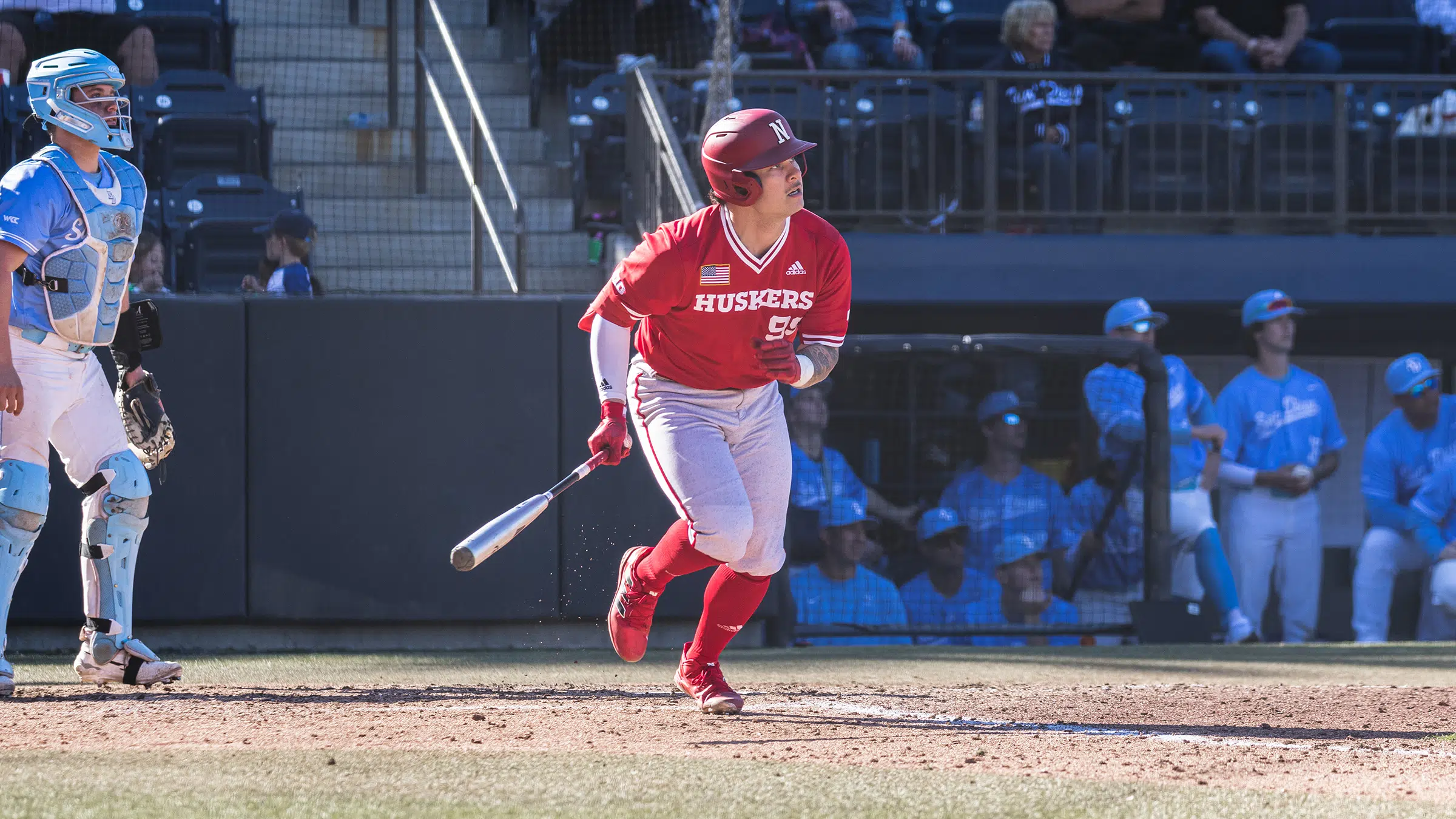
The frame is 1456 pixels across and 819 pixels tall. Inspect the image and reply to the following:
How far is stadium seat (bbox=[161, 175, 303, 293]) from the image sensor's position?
9523 millimetres

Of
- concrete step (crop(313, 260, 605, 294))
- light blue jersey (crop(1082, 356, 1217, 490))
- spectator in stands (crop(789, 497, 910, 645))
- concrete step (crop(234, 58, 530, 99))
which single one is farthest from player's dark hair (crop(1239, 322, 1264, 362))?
concrete step (crop(234, 58, 530, 99))

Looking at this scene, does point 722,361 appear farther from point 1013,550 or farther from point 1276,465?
point 1276,465

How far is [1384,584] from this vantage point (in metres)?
9.28

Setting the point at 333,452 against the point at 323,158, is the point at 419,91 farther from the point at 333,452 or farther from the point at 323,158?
the point at 333,452

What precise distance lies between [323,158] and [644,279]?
7.22 metres

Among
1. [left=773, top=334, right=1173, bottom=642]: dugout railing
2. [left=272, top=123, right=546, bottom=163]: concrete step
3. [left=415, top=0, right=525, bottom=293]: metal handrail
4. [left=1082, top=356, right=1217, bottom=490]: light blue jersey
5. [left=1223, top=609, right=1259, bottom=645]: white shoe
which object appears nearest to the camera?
[left=415, top=0, right=525, bottom=293]: metal handrail

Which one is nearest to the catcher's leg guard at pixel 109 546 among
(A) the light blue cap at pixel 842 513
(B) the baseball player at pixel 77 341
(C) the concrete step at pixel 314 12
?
(B) the baseball player at pixel 77 341

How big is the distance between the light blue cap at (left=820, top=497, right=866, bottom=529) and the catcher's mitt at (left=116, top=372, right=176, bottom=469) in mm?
3603

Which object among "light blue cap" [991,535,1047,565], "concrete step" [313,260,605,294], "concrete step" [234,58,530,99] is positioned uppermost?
"concrete step" [234,58,530,99]

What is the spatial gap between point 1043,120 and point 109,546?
716 centimetres

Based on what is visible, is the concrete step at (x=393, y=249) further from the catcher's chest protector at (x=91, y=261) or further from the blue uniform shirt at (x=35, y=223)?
the blue uniform shirt at (x=35, y=223)

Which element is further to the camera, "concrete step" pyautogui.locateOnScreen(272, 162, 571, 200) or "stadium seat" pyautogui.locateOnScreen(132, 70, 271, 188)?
"concrete step" pyautogui.locateOnScreen(272, 162, 571, 200)

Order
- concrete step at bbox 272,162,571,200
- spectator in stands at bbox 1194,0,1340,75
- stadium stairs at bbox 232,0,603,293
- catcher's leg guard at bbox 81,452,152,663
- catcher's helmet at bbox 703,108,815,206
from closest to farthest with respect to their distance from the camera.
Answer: catcher's helmet at bbox 703,108,815,206 < catcher's leg guard at bbox 81,452,152,663 < stadium stairs at bbox 232,0,603,293 < concrete step at bbox 272,162,571,200 < spectator in stands at bbox 1194,0,1340,75

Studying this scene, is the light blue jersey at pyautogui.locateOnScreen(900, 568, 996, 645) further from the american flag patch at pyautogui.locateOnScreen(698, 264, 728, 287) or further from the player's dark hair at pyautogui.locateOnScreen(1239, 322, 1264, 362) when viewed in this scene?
the american flag patch at pyautogui.locateOnScreen(698, 264, 728, 287)
